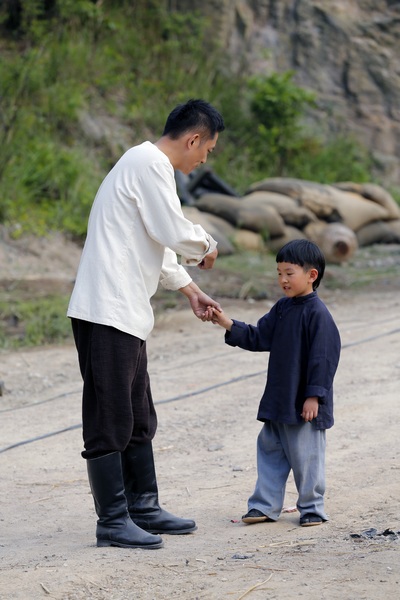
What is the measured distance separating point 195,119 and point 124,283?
0.66 m

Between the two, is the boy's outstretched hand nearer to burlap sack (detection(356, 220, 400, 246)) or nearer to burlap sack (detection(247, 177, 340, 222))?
burlap sack (detection(247, 177, 340, 222))

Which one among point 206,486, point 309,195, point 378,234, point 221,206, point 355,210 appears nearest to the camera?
point 206,486

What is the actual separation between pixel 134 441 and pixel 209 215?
28.0 feet

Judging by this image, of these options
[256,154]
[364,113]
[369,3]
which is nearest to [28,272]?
[256,154]

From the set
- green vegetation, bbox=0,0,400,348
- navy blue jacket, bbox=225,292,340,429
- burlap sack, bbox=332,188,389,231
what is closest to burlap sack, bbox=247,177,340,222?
burlap sack, bbox=332,188,389,231

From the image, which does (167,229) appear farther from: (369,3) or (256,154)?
(369,3)

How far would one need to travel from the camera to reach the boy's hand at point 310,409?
3.59 m

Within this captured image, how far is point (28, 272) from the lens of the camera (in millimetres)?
10172

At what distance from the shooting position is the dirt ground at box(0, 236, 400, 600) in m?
2.95

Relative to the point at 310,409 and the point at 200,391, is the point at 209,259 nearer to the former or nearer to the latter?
the point at 310,409

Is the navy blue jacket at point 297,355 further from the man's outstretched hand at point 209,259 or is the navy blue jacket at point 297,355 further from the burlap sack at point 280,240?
the burlap sack at point 280,240

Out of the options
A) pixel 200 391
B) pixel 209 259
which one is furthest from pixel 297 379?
pixel 200 391

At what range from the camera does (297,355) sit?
367 centimetres

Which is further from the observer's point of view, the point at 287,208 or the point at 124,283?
the point at 287,208
